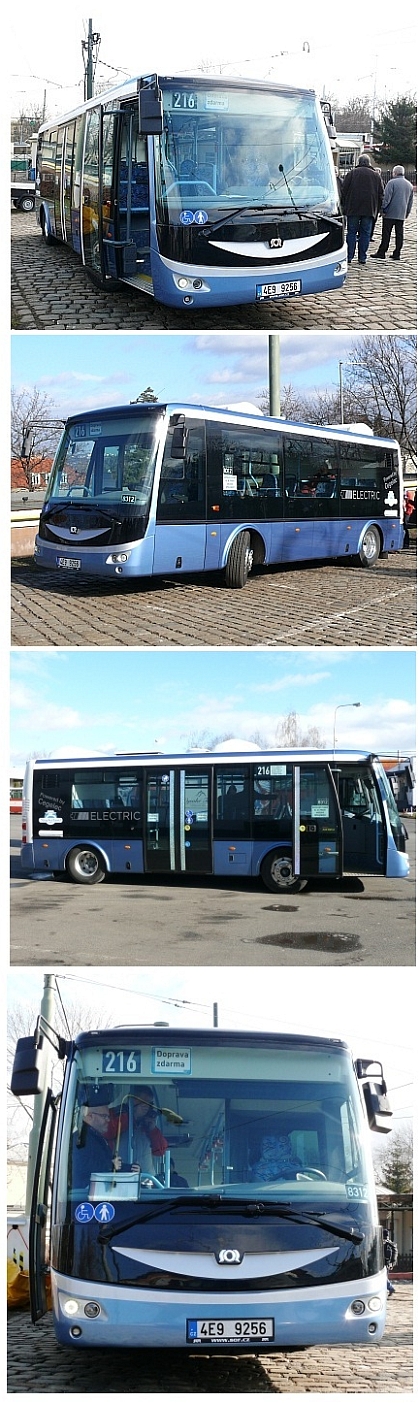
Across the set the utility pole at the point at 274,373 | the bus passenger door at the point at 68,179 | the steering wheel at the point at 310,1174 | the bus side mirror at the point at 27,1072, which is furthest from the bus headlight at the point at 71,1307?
the bus passenger door at the point at 68,179

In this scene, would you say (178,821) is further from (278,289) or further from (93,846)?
(278,289)

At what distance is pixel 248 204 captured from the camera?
9742 mm

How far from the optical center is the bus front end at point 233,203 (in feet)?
31.4

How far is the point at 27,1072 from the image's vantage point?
6781 mm

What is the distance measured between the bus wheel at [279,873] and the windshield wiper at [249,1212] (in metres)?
4.89

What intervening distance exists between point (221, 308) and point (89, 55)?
2296 mm

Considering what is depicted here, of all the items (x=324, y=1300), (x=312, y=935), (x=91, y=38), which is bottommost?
(x=324, y=1300)

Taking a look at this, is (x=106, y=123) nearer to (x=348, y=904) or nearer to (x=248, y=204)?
(x=248, y=204)

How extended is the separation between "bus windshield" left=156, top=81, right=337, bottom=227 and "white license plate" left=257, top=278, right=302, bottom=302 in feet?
1.88

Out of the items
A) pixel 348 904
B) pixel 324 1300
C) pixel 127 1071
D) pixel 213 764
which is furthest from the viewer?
pixel 213 764

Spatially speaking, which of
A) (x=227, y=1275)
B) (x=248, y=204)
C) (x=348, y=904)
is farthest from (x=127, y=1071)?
(x=248, y=204)

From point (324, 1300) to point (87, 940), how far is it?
409 cm

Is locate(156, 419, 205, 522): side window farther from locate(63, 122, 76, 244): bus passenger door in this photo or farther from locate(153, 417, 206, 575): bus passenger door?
locate(63, 122, 76, 244): bus passenger door

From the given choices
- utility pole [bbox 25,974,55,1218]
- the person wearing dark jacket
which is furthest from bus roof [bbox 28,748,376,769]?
the person wearing dark jacket
